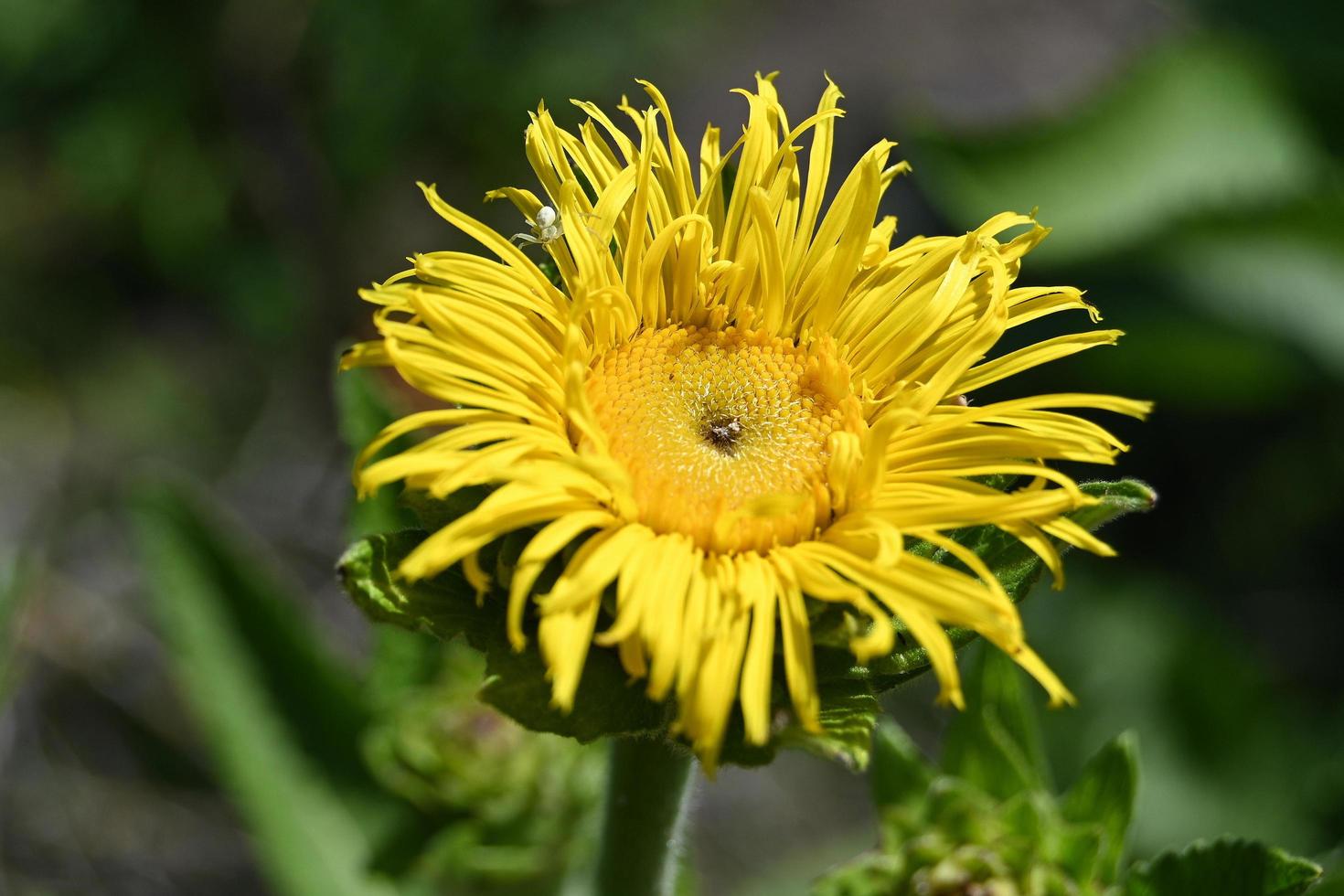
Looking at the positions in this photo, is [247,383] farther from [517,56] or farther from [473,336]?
[473,336]

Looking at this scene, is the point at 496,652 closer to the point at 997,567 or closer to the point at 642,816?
the point at 642,816

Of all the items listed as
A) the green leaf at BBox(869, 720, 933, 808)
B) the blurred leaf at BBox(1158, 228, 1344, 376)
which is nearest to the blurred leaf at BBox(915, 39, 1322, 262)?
the blurred leaf at BBox(1158, 228, 1344, 376)

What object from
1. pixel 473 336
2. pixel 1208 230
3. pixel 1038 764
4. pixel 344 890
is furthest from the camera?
pixel 1208 230

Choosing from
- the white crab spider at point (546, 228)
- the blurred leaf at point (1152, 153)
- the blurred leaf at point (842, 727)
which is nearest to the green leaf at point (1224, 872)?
the blurred leaf at point (842, 727)

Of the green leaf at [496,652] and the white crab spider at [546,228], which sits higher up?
the white crab spider at [546,228]

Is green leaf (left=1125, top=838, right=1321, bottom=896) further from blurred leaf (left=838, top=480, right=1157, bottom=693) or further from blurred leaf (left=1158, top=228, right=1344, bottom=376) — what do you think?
blurred leaf (left=1158, top=228, right=1344, bottom=376)

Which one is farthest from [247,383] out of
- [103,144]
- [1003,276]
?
[1003,276]

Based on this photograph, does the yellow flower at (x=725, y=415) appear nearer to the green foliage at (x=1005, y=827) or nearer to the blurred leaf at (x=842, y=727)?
the blurred leaf at (x=842, y=727)
